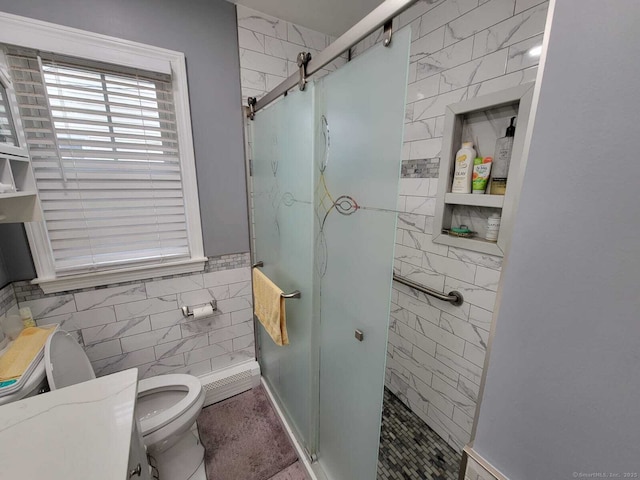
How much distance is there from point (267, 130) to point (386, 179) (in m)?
0.94

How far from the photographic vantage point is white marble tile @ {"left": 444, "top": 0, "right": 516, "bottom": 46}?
40.4 inches

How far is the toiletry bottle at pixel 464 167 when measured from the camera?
46.6 inches

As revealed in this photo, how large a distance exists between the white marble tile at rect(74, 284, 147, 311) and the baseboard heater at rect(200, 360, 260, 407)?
763 millimetres

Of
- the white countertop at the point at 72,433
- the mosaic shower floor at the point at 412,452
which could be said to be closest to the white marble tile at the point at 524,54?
the white countertop at the point at 72,433

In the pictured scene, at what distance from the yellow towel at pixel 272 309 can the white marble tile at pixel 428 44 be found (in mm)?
1397

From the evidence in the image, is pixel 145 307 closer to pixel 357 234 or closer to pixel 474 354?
pixel 357 234

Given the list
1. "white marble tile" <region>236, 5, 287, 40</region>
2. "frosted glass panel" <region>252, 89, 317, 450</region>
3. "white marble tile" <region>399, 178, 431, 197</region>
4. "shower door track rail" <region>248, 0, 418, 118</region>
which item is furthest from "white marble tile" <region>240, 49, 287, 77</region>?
"white marble tile" <region>399, 178, 431, 197</region>

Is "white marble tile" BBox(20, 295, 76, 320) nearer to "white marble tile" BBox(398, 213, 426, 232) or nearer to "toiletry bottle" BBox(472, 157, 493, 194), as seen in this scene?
"white marble tile" BBox(398, 213, 426, 232)

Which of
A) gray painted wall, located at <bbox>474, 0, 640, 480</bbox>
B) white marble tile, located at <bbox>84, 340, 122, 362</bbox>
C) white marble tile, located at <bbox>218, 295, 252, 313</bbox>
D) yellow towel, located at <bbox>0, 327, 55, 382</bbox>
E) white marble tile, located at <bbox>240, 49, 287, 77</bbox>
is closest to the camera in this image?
gray painted wall, located at <bbox>474, 0, 640, 480</bbox>

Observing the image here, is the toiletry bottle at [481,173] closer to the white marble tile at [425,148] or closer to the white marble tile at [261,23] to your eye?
the white marble tile at [425,148]

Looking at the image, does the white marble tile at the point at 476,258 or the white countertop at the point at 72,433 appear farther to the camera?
the white marble tile at the point at 476,258

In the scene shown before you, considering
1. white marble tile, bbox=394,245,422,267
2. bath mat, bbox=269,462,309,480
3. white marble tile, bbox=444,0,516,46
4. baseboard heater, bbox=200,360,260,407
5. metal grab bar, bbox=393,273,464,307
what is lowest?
bath mat, bbox=269,462,309,480

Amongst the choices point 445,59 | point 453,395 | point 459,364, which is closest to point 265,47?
point 445,59

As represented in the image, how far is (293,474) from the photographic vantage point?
1.37 meters
